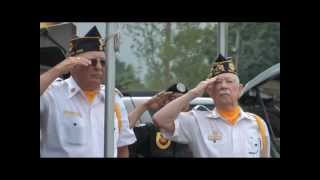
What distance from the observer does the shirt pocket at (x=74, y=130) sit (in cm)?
392

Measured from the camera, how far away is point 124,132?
12.9 feet

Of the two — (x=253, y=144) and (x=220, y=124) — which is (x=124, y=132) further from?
(x=253, y=144)

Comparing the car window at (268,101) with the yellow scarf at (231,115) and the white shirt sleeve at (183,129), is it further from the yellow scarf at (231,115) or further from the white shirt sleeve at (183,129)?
the white shirt sleeve at (183,129)

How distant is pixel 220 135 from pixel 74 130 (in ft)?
3.81

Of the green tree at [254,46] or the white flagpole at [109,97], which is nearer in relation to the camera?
the white flagpole at [109,97]

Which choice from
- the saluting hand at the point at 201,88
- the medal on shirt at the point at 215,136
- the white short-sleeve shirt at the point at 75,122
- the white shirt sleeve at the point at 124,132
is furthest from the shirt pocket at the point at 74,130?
the medal on shirt at the point at 215,136

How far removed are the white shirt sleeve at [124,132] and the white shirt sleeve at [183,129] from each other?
257 millimetres

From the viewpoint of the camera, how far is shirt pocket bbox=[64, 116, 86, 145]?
12.8 ft

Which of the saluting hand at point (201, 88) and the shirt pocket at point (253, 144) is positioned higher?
the saluting hand at point (201, 88)

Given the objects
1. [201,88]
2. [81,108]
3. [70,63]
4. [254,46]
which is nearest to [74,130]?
[81,108]

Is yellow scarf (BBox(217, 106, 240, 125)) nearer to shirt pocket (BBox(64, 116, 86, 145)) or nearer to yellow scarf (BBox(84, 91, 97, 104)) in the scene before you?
yellow scarf (BBox(84, 91, 97, 104))
